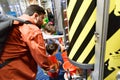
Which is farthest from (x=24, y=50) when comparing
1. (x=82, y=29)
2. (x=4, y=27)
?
(x=82, y=29)

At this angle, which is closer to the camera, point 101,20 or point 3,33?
point 101,20

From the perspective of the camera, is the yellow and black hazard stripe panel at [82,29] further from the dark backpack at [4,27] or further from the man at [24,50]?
the dark backpack at [4,27]

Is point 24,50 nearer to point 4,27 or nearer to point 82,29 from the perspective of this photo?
point 4,27

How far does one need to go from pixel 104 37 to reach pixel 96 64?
180mm

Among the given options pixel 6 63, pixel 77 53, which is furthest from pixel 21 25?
pixel 77 53

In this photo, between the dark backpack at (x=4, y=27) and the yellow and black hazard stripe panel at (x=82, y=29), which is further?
the dark backpack at (x=4, y=27)

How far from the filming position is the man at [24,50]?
5.21 feet

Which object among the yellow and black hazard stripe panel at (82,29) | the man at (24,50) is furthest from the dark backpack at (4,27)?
the yellow and black hazard stripe panel at (82,29)

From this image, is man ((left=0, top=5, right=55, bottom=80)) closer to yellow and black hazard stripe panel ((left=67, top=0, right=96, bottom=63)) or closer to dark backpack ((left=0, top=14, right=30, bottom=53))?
dark backpack ((left=0, top=14, right=30, bottom=53))

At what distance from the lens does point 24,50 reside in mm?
1723

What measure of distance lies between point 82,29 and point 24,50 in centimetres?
89

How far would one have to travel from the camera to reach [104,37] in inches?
32.4

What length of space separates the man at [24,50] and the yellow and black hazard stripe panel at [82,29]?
0.57m

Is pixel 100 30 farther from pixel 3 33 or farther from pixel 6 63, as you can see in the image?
pixel 6 63
